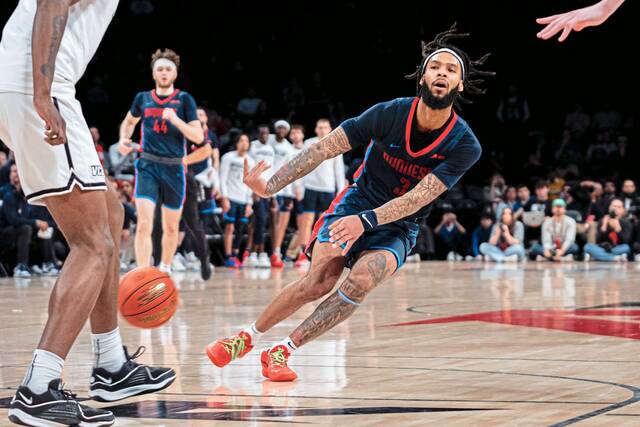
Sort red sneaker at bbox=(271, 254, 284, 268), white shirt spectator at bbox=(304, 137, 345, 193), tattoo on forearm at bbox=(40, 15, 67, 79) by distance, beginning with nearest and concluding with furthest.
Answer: tattoo on forearm at bbox=(40, 15, 67, 79)
red sneaker at bbox=(271, 254, 284, 268)
white shirt spectator at bbox=(304, 137, 345, 193)

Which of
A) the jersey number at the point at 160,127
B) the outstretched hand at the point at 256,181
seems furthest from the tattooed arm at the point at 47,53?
the jersey number at the point at 160,127

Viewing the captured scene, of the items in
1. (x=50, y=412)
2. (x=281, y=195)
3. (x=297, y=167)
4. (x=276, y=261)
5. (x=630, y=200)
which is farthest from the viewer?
(x=630, y=200)

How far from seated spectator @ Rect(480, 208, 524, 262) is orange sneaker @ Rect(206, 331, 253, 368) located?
510 inches

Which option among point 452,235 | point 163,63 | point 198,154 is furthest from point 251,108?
point 163,63

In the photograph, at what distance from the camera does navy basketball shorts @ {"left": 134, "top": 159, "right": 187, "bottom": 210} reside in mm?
10477

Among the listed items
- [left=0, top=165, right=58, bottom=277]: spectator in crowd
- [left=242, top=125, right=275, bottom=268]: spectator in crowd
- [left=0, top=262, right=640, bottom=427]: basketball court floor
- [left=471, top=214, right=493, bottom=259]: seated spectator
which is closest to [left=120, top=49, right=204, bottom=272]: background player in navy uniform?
[left=0, top=262, right=640, bottom=427]: basketball court floor

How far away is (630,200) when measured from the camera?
1836 centimetres

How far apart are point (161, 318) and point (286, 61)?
60.2 feet

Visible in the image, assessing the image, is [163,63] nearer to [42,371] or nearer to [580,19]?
[580,19]

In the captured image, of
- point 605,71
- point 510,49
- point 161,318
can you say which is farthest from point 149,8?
point 161,318

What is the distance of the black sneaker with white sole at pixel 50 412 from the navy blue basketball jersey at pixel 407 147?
2079mm

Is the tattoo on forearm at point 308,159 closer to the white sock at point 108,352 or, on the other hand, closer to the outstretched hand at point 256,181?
the outstretched hand at point 256,181

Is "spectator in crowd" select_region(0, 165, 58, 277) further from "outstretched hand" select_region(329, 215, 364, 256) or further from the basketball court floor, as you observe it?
"outstretched hand" select_region(329, 215, 364, 256)

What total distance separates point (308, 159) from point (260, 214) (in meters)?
10.7
